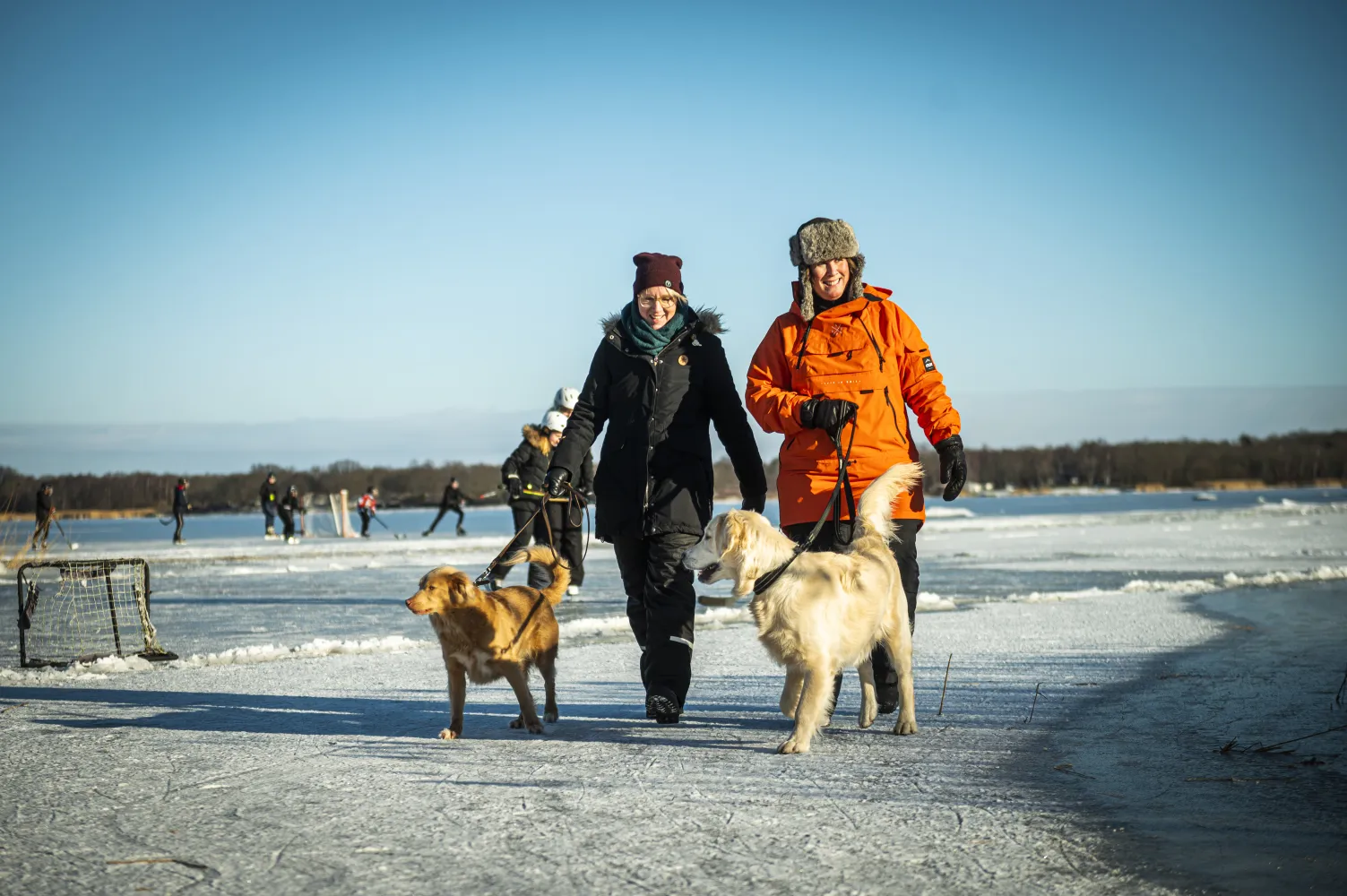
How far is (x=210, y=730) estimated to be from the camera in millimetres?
5266

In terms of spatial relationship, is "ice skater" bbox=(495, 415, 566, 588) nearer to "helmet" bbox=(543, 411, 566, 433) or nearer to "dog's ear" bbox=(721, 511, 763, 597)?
"helmet" bbox=(543, 411, 566, 433)

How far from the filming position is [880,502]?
5012 mm

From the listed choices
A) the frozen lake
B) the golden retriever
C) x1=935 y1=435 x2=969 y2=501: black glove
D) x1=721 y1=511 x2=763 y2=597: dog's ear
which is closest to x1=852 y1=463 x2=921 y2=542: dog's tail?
the golden retriever

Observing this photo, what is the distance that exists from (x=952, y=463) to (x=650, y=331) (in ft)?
5.57

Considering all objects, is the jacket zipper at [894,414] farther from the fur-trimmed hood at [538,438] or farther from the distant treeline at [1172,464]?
the distant treeline at [1172,464]

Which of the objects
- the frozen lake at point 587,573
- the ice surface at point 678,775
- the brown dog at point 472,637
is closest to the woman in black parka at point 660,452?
the ice surface at point 678,775

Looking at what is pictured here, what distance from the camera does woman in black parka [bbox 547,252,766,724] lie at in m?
5.54

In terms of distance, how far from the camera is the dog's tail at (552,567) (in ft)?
18.8

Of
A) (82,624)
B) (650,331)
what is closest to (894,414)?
(650,331)

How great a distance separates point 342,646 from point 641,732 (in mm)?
4061

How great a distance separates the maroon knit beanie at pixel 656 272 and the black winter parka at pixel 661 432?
0.72ft

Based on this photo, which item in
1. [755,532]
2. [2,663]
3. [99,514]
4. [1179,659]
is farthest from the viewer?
[99,514]

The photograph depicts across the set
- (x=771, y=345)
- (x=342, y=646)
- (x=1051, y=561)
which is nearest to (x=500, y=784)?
(x=771, y=345)

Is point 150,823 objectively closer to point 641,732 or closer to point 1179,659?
point 641,732
